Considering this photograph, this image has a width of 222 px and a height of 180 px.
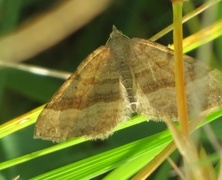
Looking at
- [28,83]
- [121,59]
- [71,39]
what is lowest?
[121,59]

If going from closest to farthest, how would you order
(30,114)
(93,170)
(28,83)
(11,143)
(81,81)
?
(93,170) → (30,114) → (11,143) → (81,81) → (28,83)

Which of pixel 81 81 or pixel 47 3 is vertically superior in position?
pixel 47 3

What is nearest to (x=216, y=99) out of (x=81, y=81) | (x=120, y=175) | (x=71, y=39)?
(x=120, y=175)

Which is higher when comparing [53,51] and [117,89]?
[53,51]

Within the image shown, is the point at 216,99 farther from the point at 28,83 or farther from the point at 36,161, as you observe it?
the point at 28,83
